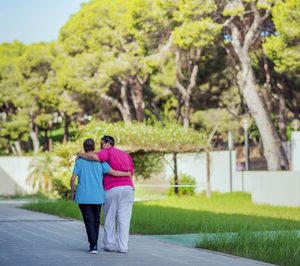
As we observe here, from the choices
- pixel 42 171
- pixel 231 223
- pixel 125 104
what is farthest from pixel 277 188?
pixel 125 104

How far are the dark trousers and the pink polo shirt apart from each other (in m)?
0.45

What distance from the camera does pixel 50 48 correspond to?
8038cm

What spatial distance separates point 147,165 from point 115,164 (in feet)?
89.9

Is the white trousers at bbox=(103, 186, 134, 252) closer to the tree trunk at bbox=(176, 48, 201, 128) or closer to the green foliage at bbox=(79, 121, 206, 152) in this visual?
the green foliage at bbox=(79, 121, 206, 152)

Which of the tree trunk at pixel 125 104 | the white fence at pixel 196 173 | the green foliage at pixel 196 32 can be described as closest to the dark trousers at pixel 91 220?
the white fence at pixel 196 173

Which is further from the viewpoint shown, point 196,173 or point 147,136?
point 196,173

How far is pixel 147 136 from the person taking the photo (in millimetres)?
39625

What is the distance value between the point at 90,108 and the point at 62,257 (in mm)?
59114

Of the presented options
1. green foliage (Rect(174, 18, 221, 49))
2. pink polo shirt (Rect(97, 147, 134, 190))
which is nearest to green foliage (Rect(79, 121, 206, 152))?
green foliage (Rect(174, 18, 221, 49))

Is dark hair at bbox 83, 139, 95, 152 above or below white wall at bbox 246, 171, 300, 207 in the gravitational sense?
above

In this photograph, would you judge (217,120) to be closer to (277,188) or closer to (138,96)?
(138,96)

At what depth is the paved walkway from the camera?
1434 centimetres

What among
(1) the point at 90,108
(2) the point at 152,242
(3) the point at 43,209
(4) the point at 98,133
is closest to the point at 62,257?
(2) the point at 152,242

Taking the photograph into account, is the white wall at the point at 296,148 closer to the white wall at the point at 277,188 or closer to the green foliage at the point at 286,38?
the white wall at the point at 277,188
